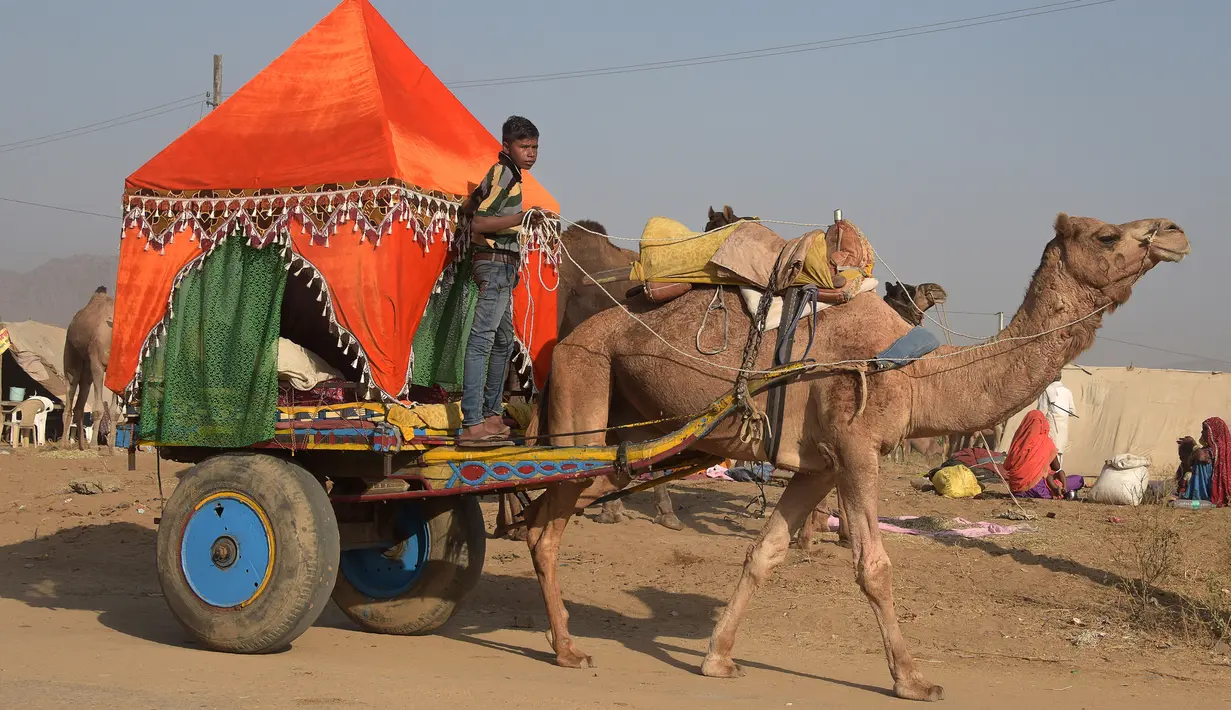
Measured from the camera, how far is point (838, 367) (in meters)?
6.64

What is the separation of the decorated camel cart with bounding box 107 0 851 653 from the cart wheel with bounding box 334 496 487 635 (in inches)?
0.6

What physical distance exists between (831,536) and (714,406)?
6214 millimetres

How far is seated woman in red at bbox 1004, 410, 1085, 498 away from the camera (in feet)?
54.1

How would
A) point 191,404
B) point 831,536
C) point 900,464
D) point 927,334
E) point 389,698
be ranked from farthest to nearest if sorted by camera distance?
point 900,464 → point 831,536 → point 191,404 → point 927,334 → point 389,698

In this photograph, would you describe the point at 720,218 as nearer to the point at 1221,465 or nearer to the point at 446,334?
the point at 446,334

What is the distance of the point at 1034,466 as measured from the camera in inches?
648

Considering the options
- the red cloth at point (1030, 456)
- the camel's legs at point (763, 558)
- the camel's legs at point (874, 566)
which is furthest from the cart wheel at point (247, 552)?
the red cloth at point (1030, 456)

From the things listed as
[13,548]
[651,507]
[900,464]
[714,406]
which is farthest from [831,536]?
[900,464]

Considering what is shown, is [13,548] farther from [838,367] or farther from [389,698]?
[838,367]

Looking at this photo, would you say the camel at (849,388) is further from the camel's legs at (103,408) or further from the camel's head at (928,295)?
the camel's legs at (103,408)

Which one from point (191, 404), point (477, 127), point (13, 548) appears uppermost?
point (477, 127)

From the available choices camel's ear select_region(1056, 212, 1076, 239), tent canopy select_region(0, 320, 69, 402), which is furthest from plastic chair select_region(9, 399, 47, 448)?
camel's ear select_region(1056, 212, 1076, 239)

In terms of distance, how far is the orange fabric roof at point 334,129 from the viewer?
708 centimetres

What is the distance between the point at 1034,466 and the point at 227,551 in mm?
12380
